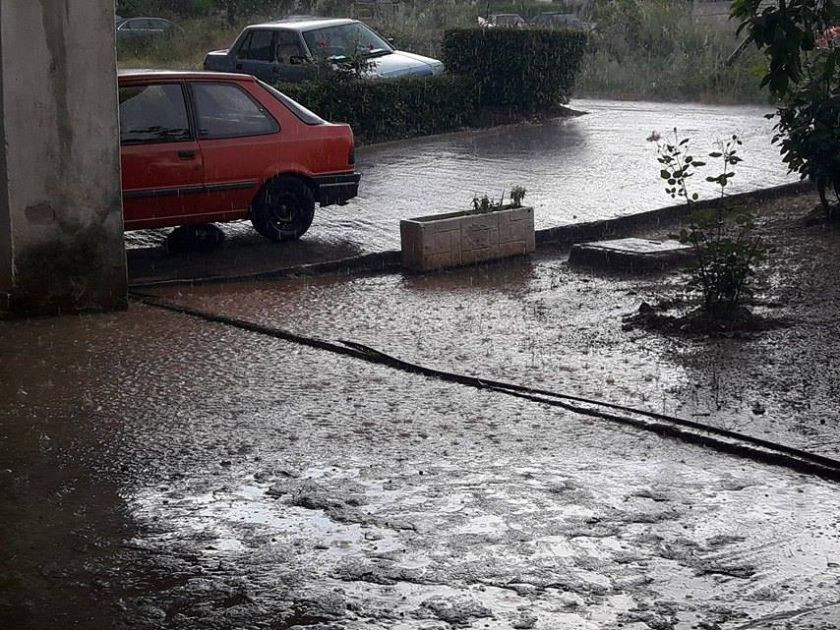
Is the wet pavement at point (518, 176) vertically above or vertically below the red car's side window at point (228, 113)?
below

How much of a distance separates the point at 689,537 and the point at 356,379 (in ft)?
9.53

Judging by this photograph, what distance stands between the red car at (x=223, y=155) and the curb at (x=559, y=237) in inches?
31.8

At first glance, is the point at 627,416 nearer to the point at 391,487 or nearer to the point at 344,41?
the point at 391,487

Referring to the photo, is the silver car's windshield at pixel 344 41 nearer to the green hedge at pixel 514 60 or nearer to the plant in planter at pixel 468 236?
the green hedge at pixel 514 60

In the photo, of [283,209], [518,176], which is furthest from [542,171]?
[283,209]

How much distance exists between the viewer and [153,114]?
11109mm

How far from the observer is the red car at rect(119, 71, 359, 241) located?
10938mm

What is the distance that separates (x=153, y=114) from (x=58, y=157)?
6.68ft

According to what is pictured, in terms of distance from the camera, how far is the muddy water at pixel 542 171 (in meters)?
12.9

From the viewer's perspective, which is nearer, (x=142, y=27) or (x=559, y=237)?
(x=559, y=237)

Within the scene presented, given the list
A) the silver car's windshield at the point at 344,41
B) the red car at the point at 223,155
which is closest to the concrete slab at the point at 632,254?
the red car at the point at 223,155

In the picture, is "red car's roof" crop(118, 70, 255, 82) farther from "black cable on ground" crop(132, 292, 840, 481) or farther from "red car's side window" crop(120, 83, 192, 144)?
"black cable on ground" crop(132, 292, 840, 481)

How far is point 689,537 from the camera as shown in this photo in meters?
5.27

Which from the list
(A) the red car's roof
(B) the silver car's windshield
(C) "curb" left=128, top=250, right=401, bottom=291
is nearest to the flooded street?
(C) "curb" left=128, top=250, right=401, bottom=291
